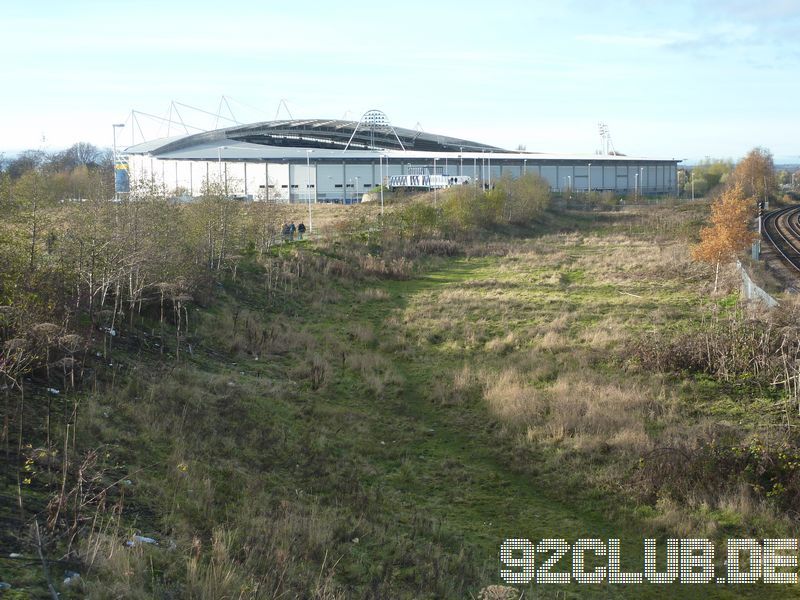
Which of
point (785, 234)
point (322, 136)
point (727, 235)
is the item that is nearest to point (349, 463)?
point (727, 235)

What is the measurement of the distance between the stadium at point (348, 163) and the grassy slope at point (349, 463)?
4243 centimetres

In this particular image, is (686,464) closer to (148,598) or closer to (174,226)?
(148,598)

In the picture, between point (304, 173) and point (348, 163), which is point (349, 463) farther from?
point (348, 163)

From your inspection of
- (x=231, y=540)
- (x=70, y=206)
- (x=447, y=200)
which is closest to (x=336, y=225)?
(x=447, y=200)

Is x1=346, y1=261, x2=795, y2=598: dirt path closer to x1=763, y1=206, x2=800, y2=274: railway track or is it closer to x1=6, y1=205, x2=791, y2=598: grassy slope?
x1=6, y1=205, x2=791, y2=598: grassy slope

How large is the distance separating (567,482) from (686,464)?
1720 mm

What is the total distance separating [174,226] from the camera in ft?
66.9

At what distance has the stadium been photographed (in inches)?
2842

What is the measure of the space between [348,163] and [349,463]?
65544mm

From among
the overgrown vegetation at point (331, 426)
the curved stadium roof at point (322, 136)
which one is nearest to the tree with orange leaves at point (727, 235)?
the overgrown vegetation at point (331, 426)

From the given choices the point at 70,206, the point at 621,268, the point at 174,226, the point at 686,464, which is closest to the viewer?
the point at 686,464

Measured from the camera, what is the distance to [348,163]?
7481 centimetres

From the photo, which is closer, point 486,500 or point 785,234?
point 486,500

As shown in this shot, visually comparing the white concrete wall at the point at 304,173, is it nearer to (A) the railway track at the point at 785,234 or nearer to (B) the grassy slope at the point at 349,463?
(A) the railway track at the point at 785,234
